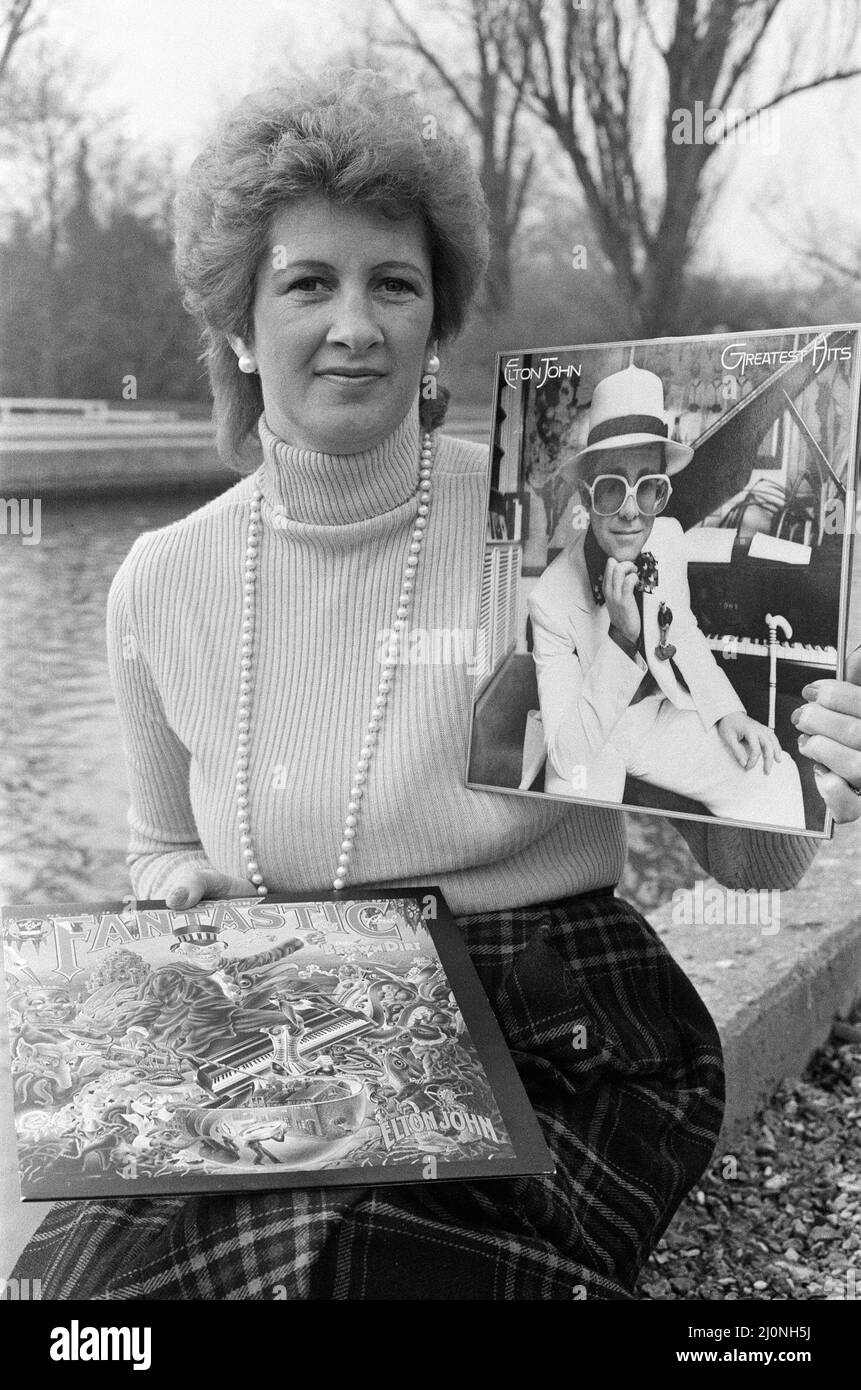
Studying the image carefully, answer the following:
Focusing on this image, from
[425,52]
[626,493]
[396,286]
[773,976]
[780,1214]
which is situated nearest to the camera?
[626,493]

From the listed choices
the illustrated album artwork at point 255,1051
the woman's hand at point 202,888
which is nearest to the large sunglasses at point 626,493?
the illustrated album artwork at point 255,1051

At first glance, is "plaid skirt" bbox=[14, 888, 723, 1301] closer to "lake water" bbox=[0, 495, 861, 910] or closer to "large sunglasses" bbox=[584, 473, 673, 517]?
"large sunglasses" bbox=[584, 473, 673, 517]

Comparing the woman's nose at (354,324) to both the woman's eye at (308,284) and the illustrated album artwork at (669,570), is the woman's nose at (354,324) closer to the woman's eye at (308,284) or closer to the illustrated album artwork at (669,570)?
the woman's eye at (308,284)

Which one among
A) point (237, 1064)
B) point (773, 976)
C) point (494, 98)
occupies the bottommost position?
point (773, 976)

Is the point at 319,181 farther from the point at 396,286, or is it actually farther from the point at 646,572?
the point at 646,572

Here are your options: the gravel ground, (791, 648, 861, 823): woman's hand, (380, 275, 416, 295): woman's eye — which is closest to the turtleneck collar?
(380, 275, 416, 295): woman's eye

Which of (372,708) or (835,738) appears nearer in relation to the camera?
(835,738)

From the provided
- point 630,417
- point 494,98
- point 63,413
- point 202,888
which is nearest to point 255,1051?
point 202,888
